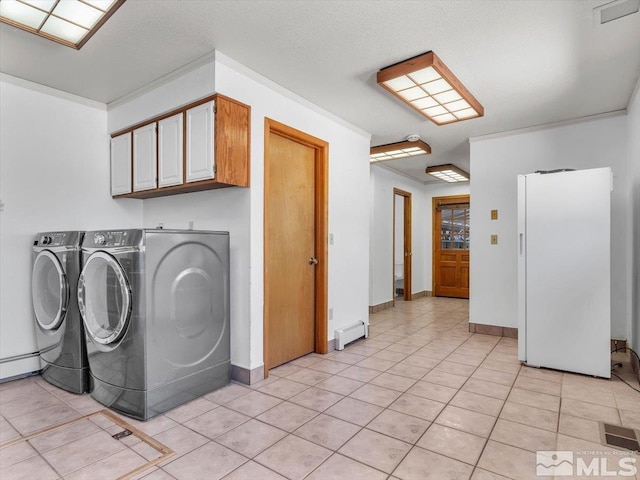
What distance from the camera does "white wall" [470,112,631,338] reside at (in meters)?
3.83

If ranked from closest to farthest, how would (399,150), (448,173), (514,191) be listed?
(514,191) → (399,150) → (448,173)

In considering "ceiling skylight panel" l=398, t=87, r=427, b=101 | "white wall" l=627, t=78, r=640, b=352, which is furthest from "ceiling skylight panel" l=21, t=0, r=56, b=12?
"white wall" l=627, t=78, r=640, b=352

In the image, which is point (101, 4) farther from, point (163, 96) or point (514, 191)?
point (514, 191)

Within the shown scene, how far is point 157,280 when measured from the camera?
2.42m

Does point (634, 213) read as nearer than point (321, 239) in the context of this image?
Yes

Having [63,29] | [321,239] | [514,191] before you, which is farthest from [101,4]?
[514,191]

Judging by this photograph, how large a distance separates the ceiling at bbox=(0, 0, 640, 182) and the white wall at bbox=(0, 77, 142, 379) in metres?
0.24

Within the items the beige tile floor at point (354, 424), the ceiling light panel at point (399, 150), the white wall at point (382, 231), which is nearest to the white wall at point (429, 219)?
the white wall at point (382, 231)

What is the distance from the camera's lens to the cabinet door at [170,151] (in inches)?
117

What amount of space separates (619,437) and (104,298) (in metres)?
3.41

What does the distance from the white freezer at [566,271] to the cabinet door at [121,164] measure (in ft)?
12.4

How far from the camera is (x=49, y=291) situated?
2.97m

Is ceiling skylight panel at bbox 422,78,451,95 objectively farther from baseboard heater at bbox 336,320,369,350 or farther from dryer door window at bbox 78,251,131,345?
dryer door window at bbox 78,251,131,345

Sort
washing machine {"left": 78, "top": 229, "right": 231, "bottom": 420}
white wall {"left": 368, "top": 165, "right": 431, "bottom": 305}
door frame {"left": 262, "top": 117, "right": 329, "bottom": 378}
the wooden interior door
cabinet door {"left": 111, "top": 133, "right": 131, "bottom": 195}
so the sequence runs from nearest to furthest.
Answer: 1. washing machine {"left": 78, "top": 229, "right": 231, "bottom": 420}
2. cabinet door {"left": 111, "top": 133, "right": 131, "bottom": 195}
3. door frame {"left": 262, "top": 117, "right": 329, "bottom": 378}
4. white wall {"left": 368, "top": 165, "right": 431, "bottom": 305}
5. the wooden interior door
